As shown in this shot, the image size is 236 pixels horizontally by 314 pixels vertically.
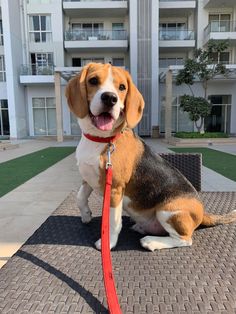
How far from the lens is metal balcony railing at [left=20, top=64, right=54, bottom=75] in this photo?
83.2 feet

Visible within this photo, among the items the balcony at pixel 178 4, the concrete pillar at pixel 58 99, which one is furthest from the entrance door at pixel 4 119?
the balcony at pixel 178 4

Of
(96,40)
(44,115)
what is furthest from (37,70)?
(96,40)

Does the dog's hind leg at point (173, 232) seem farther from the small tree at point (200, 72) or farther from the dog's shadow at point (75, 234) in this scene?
the small tree at point (200, 72)

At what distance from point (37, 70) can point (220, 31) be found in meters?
17.1

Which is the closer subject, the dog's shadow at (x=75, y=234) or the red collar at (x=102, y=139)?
the red collar at (x=102, y=139)

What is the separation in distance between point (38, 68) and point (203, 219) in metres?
25.8

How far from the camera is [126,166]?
235 cm

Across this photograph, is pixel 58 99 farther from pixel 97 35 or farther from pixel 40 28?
pixel 40 28

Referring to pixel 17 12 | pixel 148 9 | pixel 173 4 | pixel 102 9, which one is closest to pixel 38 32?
pixel 17 12

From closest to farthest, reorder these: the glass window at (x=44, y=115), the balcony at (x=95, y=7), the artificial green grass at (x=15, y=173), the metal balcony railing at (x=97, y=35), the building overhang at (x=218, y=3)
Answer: the artificial green grass at (x=15, y=173)
the balcony at (x=95, y=7)
the building overhang at (x=218, y=3)
the metal balcony railing at (x=97, y=35)
the glass window at (x=44, y=115)

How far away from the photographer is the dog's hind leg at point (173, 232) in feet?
7.50

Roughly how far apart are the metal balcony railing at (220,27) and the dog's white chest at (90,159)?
26.2 metres

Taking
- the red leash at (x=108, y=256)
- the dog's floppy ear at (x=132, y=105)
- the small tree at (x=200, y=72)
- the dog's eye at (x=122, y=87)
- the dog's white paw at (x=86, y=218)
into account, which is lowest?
the dog's white paw at (x=86, y=218)

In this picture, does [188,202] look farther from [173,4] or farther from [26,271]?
[173,4]
